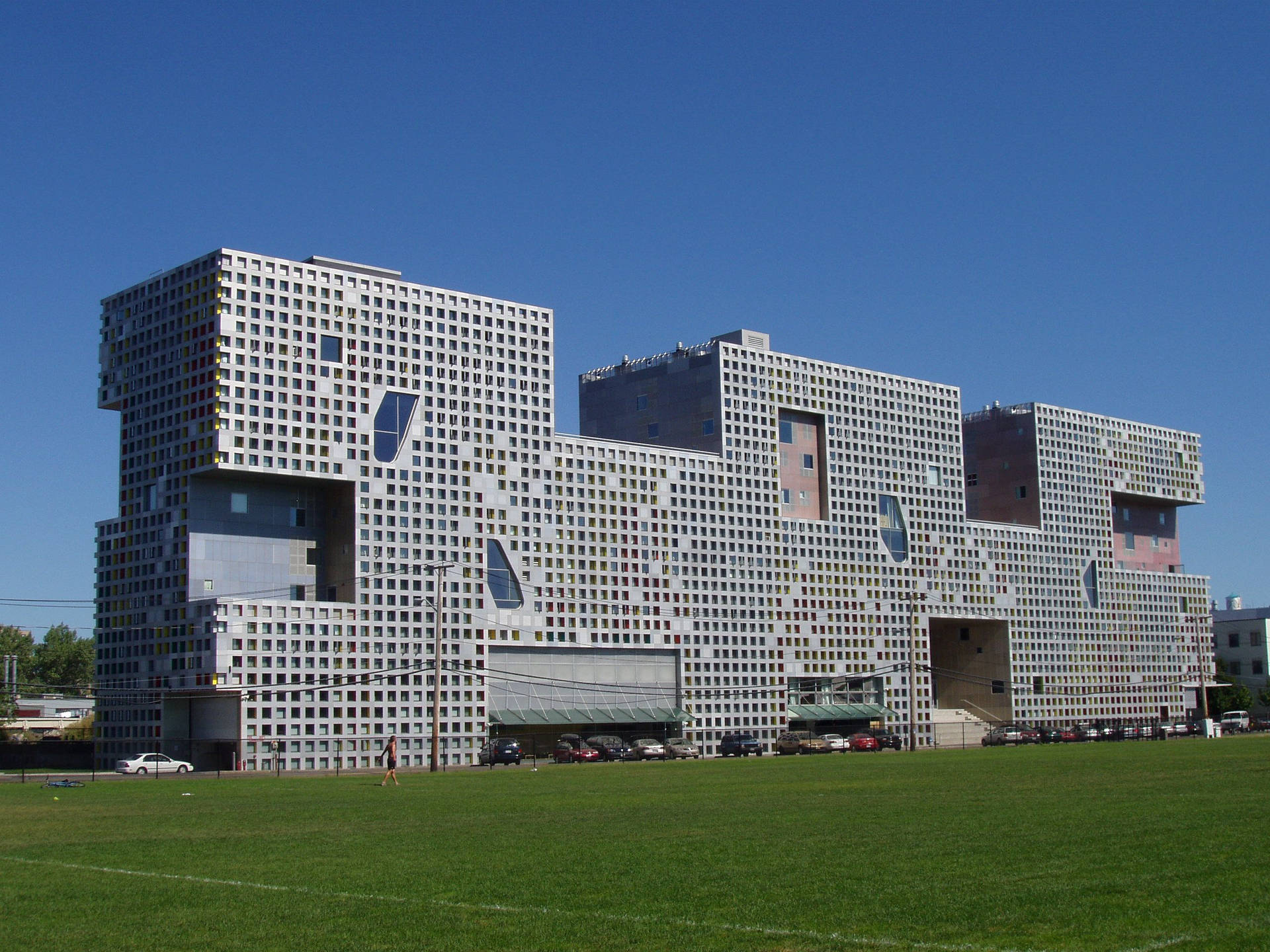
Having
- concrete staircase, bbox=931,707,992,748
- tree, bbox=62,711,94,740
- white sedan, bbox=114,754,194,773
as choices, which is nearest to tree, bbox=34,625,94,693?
tree, bbox=62,711,94,740

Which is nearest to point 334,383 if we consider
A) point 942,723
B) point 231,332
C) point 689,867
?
point 231,332

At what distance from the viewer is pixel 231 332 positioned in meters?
86.1

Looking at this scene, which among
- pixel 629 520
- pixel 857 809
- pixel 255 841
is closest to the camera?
pixel 255 841

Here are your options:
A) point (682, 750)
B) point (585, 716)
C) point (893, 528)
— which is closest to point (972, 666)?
point (893, 528)

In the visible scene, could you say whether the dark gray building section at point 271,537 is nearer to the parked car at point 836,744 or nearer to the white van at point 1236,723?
the parked car at point 836,744

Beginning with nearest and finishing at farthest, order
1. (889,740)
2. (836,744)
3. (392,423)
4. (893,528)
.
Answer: (392,423), (836,744), (889,740), (893,528)

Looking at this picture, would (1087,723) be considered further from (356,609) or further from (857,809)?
(857,809)

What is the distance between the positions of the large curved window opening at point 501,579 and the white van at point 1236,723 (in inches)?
2282

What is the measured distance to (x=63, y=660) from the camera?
147375mm

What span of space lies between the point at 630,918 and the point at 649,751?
76.5m

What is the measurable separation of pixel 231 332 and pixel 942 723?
6916 centimetres

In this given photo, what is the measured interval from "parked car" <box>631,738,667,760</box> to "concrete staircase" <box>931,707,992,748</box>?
3477 centimetres

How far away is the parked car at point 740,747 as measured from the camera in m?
96.2

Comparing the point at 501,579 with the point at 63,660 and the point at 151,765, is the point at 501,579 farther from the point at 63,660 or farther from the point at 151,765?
the point at 63,660
